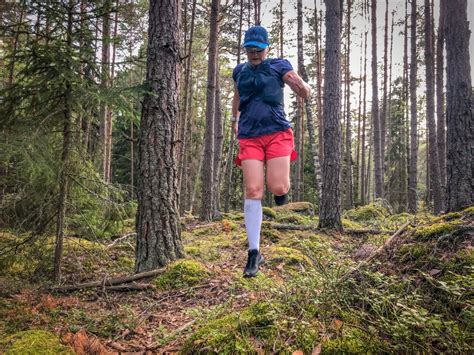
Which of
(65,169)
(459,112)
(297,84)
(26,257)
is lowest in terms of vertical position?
(26,257)

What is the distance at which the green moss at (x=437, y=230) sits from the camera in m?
2.54

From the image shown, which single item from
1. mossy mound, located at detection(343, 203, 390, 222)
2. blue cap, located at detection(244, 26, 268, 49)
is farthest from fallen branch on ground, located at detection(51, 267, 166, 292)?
mossy mound, located at detection(343, 203, 390, 222)

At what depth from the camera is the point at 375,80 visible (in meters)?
17.4

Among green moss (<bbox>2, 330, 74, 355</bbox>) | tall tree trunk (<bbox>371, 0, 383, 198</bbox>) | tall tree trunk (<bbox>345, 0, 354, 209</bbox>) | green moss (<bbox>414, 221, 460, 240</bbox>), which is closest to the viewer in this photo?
green moss (<bbox>2, 330, 74, 355</bbox>)

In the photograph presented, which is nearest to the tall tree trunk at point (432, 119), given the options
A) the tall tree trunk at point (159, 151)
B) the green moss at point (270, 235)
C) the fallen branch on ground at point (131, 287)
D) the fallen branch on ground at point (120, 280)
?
the green moss at point (270, 235)

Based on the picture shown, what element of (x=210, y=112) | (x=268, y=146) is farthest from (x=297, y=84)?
(x=210, y=112)

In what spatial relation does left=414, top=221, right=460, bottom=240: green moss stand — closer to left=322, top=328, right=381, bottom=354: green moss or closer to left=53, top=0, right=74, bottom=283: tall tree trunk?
left=322, top=328, right=381, bottom=354: green moss

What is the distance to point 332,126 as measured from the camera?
851cm

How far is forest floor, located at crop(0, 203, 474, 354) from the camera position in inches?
70.6

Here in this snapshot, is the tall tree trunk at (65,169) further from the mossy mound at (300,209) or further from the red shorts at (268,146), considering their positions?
the mossy mound at (300,209)

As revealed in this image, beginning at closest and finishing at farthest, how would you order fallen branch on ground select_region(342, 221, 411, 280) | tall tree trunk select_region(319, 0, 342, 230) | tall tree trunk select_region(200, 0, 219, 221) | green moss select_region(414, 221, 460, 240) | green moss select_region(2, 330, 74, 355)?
green moss select_region(2, 330, 74, 355) < fallen branch on ground select_region(342, 221, 411, 280) < green moss select_region(414, 221, 460, 240) < tall tree trunk select_region(319, 0, 342, 230) < tall tree trunk select_region(200, 0, 219, 221)

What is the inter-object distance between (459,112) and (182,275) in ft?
20.6

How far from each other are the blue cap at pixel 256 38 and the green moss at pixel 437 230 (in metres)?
2.32

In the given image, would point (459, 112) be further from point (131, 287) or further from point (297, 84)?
point (131, 287)
